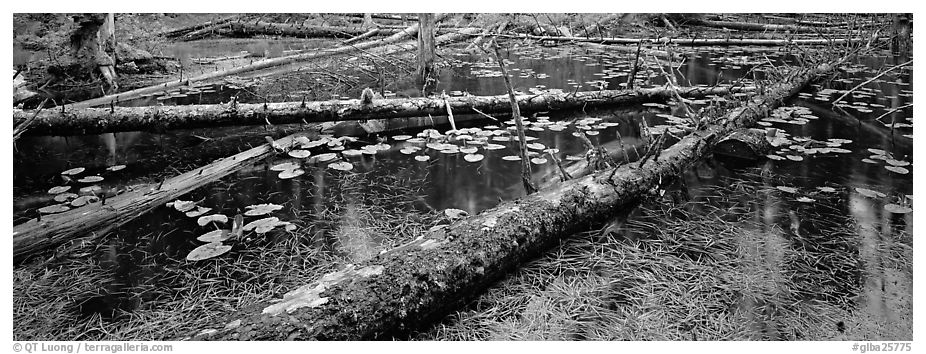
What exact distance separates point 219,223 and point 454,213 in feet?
3.75

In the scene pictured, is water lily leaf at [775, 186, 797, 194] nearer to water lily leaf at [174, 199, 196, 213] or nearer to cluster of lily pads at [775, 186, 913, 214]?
cluster of lily pads at [775, 186, 913, 214]

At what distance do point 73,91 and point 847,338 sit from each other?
707cm

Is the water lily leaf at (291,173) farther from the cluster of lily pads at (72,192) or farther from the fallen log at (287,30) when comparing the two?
the fallen log at (287,30)

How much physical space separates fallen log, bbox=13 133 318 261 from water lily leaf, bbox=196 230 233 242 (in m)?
0.51

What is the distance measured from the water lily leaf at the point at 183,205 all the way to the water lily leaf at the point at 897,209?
11.5 ft

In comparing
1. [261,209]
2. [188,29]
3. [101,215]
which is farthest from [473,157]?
[188,29]

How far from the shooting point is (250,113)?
425 cm

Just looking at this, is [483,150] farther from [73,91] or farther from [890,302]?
[73,91]

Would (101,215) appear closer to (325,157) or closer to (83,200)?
(83,200)

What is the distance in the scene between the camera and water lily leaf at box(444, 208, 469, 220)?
2721mm

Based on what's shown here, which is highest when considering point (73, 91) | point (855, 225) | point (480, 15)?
point (480, 15)

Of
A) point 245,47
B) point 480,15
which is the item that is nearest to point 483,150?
point 245,47

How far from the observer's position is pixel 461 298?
1.93 m

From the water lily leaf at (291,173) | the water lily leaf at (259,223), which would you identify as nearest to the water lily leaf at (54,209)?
the water lily leaf at (259,223)
